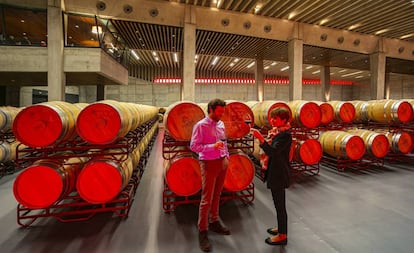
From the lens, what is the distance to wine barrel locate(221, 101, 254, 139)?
353cm

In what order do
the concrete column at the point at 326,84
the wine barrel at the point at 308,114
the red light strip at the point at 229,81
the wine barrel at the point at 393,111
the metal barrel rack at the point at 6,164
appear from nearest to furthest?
the wine barrel at the point at 308,114
the metal barrel rack at the point at 6,164
the wine barrel at the point at 393,111
the concrete column at the point at 326,84
the red light strip at the point at 229,81

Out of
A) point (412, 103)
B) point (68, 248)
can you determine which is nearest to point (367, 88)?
point (412, 103)

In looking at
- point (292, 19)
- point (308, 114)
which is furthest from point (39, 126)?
point (292, 19)

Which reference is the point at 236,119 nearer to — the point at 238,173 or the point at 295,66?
the point at 238,173

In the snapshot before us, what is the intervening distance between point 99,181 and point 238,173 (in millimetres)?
2200

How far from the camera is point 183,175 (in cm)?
334

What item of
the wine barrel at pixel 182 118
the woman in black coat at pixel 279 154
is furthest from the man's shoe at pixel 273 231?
the wine barrel at pixel 182 118

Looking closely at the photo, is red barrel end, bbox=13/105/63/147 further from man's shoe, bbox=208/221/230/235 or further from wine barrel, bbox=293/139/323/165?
wine barrel, bbox=293/139/323/165

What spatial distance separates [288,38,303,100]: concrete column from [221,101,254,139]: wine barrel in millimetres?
9910

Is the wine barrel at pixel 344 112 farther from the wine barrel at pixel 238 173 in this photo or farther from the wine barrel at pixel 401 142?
the wine barrel at pixel 238 173

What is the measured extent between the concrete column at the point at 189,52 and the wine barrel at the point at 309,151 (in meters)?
6.28

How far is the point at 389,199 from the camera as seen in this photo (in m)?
4.01

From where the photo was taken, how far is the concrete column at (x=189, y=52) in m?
10.4

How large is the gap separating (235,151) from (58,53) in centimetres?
972
